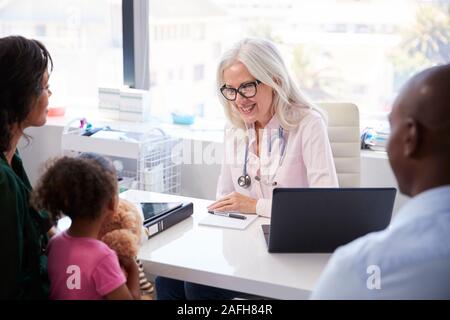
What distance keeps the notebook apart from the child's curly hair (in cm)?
56

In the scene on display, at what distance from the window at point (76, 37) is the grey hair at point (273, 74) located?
57.8 inches

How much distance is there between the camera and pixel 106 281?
1.29m

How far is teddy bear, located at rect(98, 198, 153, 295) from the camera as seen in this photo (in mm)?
1435

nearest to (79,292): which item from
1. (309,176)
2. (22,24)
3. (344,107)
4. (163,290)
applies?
(163,290)

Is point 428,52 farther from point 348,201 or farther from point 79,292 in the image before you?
point 79,292

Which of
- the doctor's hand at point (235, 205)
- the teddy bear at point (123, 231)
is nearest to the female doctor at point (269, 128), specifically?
the doctor's hand at point (235, 205)

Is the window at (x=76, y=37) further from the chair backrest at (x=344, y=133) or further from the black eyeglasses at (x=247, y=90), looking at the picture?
the chair backrest at (x=344, y=133)

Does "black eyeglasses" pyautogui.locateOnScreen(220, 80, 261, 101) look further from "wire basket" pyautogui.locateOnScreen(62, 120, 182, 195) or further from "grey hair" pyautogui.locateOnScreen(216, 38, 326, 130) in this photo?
"wire basket" pyautogui.locateOnScreen(62, 120, 182, 195)

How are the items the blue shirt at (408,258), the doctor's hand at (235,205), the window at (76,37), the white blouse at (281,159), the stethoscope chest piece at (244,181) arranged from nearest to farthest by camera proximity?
the blue shirt at (408,258) → the doctor's hand at (235,205) → the white blouse at (281,159) → the stethoscope chest piece at (244,181) → the window at (76,37)

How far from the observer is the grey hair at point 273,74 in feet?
7.07

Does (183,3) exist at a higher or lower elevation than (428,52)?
higher

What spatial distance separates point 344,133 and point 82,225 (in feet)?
4.28

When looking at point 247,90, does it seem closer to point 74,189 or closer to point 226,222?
point 226,222

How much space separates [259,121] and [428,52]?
3.78 feet
